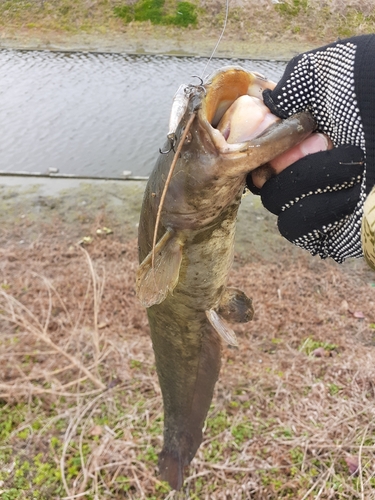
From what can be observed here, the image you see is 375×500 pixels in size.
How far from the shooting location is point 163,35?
10.3 metres

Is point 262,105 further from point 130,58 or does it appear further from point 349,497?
point 130,58

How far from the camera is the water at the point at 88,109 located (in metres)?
6.46

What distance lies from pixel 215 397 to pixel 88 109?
563cm

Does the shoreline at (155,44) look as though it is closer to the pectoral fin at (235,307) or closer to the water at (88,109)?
the water at (88,109)

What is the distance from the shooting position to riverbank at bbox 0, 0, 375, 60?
929cm

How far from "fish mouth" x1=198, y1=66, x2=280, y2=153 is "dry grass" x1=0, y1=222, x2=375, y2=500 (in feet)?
6.52

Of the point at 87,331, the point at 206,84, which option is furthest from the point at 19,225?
the point at 206,84

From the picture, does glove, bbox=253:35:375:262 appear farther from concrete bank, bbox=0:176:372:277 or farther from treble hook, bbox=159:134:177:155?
concrete bank, bbox=0:176:372:277

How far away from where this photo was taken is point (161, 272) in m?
1.47

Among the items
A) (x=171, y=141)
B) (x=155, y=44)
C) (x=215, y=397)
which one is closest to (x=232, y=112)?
(x=171, y=141)

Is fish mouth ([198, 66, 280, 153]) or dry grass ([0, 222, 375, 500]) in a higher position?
fish mouth ([198, 66, 280, 153])

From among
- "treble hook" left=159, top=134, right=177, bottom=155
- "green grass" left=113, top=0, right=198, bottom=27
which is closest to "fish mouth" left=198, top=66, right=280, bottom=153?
"treble hook" left=159, top=134, right=177, bottom=155

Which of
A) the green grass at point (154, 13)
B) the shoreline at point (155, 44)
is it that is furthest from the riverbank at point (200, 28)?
the green grass at point (154, 13)

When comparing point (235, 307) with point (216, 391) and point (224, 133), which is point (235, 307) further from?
point (216, 391)
